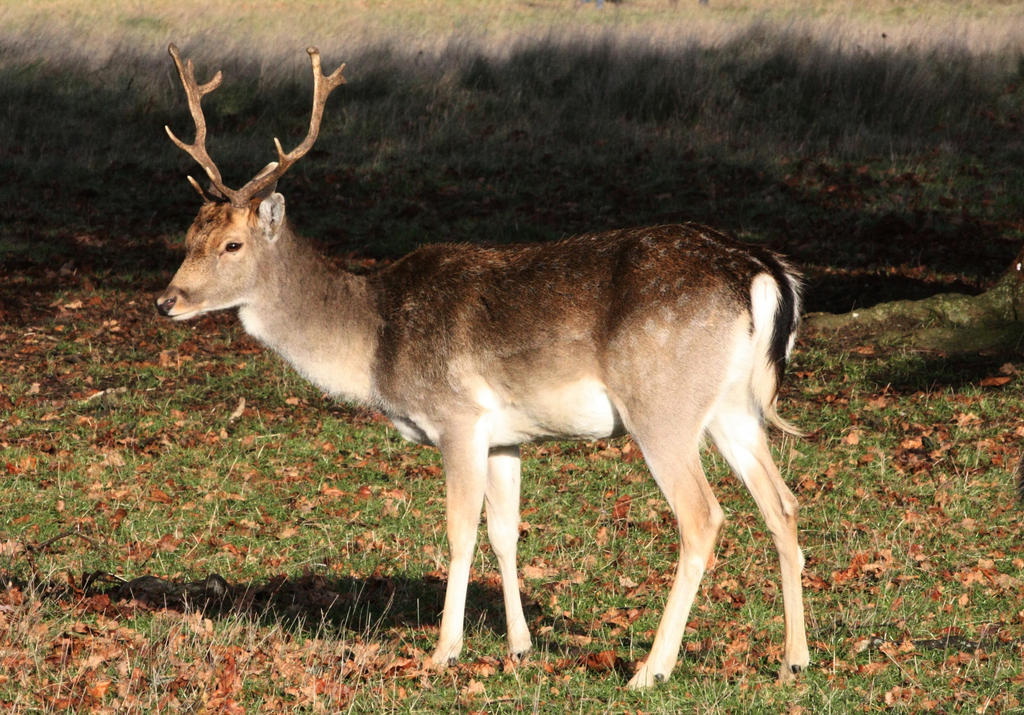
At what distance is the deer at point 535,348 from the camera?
5.68 meters

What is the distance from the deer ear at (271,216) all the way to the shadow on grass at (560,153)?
7580 millimetres

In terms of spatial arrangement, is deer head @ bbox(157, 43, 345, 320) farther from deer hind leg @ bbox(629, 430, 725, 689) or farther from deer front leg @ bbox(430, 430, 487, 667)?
deer hind leg @ bbox(629, 430, 725, 689)

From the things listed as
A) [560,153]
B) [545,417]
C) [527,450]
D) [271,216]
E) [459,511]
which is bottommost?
[560,153]

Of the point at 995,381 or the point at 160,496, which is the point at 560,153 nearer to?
the point at 995,381

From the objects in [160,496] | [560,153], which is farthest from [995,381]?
[560,153]

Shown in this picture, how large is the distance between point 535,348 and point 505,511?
3.19ft

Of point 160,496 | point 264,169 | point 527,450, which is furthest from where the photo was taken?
point 527,450

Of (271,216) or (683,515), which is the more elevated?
(271,216)

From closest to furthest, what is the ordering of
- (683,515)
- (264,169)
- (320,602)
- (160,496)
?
(683,515) → (264,169) → (320,602) → (160,496)

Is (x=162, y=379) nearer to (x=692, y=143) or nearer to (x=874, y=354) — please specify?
(x=874, y=354)

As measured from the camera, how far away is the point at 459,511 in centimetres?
612

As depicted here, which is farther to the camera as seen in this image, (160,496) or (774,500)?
(160,496)

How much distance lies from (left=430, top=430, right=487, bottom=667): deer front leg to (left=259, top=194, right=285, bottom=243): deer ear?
1.47 metres

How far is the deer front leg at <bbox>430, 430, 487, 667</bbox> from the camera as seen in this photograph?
604cm
